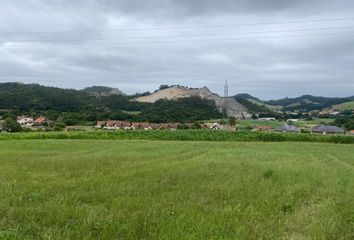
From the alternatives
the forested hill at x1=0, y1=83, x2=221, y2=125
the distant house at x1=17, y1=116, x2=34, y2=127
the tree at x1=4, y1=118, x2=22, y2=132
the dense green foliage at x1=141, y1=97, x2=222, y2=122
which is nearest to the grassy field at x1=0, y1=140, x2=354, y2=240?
the tree at x1=4, y1=118, x2=22, y2=132

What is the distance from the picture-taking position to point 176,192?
10.4 meters

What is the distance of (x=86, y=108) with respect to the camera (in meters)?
102

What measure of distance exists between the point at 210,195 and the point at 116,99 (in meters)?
116

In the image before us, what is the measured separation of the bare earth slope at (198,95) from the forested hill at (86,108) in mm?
13481

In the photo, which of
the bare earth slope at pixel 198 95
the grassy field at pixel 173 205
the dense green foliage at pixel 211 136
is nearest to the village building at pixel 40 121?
the dense green foliage at pixel 211 136

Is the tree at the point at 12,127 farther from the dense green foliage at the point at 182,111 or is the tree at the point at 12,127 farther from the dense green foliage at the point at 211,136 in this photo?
the dense green foliage at the point at 182,111

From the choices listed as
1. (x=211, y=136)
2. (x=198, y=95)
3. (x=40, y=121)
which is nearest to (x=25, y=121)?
(x=40, y=121)

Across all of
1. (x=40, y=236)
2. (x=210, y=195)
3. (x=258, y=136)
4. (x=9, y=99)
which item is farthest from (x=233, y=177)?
(x=9, y=99)

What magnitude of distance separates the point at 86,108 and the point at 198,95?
45099 mm

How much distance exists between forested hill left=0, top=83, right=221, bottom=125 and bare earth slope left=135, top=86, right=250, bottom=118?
13481 millimetres

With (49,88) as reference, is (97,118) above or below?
below

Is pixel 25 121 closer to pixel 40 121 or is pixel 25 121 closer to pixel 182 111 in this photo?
pixel 40 121

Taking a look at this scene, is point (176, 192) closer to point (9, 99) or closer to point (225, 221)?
point (225, 221)

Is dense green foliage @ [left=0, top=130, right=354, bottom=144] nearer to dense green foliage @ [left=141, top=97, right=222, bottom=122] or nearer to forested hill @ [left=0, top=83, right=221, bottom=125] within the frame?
forested hill @ [left=0, top=83, right=221, bottom=125]
